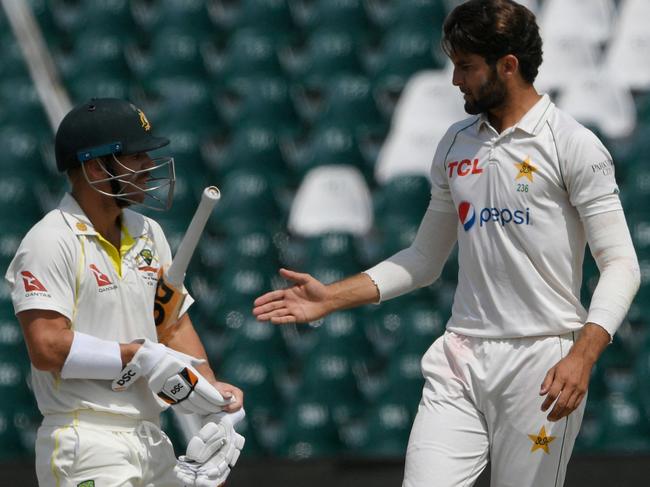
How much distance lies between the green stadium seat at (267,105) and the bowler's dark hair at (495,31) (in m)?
3.38

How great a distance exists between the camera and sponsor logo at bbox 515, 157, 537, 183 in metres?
2.69

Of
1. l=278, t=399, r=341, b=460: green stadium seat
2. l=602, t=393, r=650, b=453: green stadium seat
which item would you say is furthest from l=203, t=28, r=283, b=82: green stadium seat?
l=602, t=393, r=650, b=453: green stadium seat

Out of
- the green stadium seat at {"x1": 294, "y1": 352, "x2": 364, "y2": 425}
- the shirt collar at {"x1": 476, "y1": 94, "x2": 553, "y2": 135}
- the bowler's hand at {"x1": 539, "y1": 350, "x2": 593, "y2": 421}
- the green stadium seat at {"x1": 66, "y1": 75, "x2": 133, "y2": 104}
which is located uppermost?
the green stadium seat at {"x1": 66, "y1": 75, "x2": 133, "y2": 104}

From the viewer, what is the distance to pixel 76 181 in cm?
282

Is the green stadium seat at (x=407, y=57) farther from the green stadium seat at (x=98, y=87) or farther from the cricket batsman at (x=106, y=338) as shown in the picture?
the cricket batsman at (x=106, y=338)

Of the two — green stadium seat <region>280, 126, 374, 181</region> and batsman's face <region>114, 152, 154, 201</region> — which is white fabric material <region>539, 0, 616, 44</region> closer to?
green stadium seat <region>280, 126, 374, 181</region>

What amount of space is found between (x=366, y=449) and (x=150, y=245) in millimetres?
2713

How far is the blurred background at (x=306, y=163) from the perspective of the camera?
540 centimetres

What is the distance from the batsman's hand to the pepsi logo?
1.23ft

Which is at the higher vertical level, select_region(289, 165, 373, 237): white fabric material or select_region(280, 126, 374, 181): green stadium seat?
select_region(280, 126, 374, 181): green stadium seat

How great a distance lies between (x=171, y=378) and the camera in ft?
8.61

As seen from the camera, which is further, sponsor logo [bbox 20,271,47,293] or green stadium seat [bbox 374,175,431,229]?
green stadium seat [bbox 374,175,431,229]

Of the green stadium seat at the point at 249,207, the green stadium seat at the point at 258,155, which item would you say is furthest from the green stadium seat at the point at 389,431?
the green stadium seat at the point at 258,155

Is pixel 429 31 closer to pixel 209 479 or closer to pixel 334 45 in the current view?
pixel 334 45
